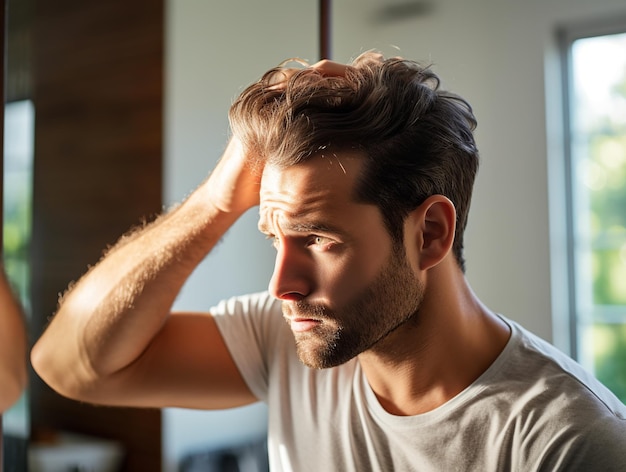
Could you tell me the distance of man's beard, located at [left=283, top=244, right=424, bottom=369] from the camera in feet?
2.92

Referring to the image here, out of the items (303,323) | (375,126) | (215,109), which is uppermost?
(215,109)

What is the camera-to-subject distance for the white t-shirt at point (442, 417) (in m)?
0.83

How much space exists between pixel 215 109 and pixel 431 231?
1.81 meters

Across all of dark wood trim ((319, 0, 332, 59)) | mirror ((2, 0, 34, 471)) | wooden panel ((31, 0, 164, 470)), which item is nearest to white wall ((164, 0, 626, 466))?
wooden panel ((31, 0, 164, 470))

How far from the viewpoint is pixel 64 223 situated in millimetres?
2576

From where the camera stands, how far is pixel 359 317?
0.90m

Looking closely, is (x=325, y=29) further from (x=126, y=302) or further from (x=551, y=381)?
(x=551, y=381)

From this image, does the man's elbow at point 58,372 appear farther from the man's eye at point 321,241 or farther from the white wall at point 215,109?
the white wall at point 215,109

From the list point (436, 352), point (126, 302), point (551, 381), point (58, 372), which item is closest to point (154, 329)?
point (126, 302)

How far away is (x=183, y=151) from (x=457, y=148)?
170cm

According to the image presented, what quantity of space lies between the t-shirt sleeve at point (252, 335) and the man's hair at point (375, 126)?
0.27 m

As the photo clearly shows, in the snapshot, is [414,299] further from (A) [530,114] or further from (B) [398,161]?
(A) [530,114]

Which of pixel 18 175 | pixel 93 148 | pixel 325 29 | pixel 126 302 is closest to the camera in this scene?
pixel 126 302

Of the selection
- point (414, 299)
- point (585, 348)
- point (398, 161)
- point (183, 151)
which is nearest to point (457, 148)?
point (398, 161)
